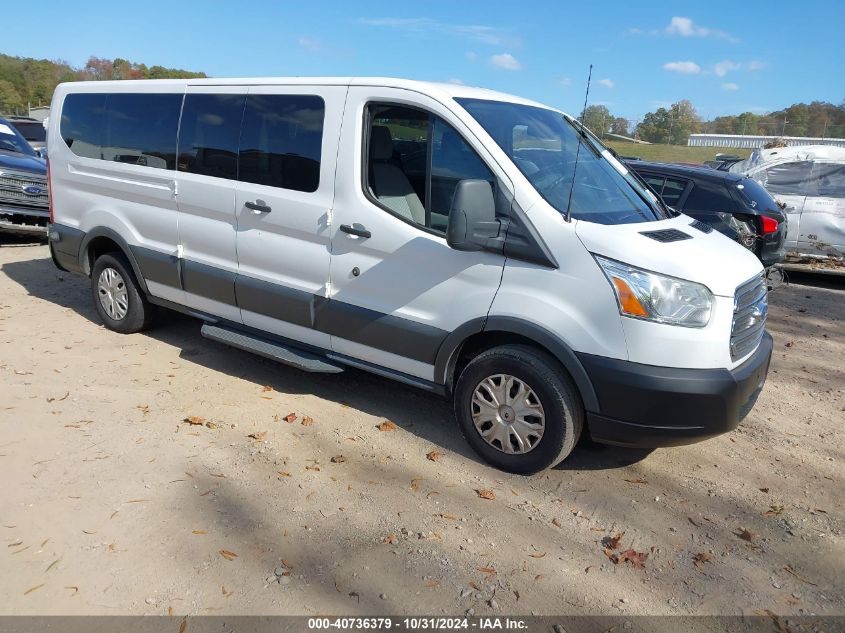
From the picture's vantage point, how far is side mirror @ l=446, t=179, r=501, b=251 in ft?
12.0

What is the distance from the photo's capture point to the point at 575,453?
14.3ft

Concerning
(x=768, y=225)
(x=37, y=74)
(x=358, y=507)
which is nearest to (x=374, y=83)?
(x=358, y=507)

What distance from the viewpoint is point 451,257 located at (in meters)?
3.99

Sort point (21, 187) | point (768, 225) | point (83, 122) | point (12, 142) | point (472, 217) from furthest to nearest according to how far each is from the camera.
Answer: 1. point (12, 142)
2. point (21, 187)
3. point (768, 225)
4. point (83, 122)
5. point (472, 217)

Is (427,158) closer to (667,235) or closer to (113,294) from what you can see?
(667,235)

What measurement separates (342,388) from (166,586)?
245 centimetres

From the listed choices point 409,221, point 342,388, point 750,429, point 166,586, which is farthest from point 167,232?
point 750,429

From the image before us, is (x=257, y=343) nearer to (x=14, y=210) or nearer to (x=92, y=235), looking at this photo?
(x=92, y=235)

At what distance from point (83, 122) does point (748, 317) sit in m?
5.73

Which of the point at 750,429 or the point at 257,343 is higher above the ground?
the point at 257,343

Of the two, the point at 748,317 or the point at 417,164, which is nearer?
the point at 748,317

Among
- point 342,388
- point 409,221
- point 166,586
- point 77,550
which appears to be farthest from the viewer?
point 342,388

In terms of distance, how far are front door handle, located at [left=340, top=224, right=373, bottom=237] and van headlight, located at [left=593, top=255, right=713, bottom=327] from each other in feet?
5.17

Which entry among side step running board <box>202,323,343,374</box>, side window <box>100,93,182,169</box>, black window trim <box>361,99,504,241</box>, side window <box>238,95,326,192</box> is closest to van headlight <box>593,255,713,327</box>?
black window trim <box>361,99,504,241</box>
